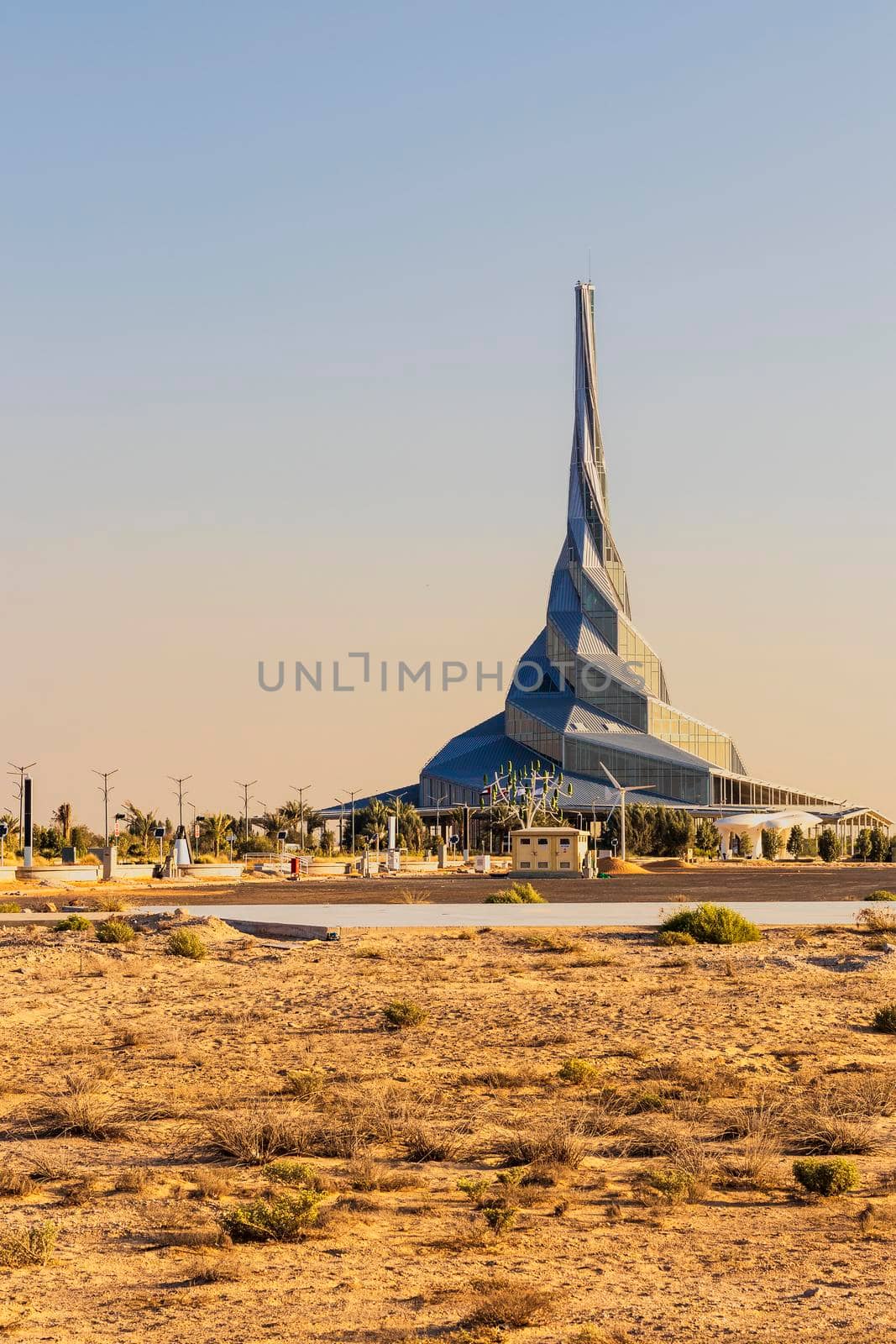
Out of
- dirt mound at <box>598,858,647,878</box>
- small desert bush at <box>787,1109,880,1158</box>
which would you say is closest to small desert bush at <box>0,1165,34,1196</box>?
small desert bush at <box>787,1109,880,1158</box>

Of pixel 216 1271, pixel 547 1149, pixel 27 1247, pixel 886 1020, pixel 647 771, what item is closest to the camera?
pixel 216 1271

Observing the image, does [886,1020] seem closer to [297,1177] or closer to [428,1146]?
[428,1146]

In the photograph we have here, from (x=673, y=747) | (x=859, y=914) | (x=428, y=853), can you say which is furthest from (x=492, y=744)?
Result: (x=859, y=914)

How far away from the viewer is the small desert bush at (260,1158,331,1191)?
10.8 metres

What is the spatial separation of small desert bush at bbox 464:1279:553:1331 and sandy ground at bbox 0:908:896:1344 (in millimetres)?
30

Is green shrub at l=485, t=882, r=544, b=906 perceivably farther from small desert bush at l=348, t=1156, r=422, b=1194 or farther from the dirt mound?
the dirt mound

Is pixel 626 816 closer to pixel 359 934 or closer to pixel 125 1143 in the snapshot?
pixel 359 934

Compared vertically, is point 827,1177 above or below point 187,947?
below

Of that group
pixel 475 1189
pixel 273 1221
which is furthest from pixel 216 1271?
pixel 475 1189

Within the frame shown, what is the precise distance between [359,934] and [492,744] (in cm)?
16070

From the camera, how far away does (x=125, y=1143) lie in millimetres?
12664

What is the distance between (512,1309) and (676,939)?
21.5 m

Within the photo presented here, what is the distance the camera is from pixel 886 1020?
18812mm

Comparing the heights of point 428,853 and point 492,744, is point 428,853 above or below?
below
